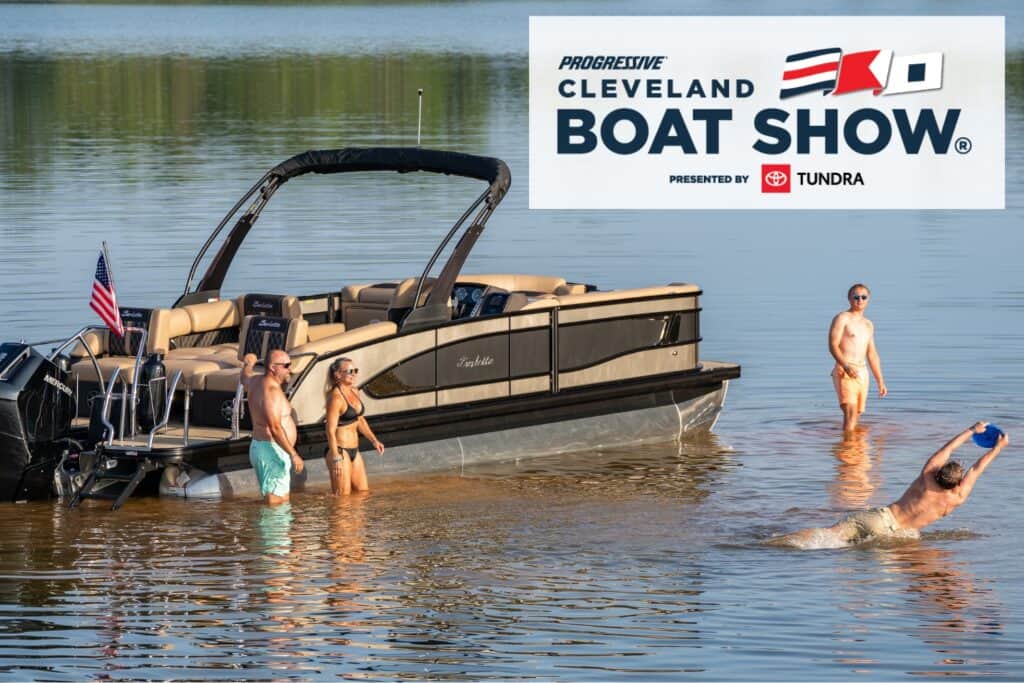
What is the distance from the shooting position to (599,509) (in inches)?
655

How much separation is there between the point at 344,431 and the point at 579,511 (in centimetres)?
186

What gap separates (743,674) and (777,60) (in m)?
46.7

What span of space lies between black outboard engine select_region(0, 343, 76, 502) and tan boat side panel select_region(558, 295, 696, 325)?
170 inches

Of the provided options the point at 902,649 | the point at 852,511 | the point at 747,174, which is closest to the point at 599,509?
the point at 852,511

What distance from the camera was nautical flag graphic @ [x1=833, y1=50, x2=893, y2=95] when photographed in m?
34.9

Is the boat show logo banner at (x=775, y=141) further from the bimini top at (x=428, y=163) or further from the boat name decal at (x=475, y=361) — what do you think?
the boat name decal at (x=475, y=361)

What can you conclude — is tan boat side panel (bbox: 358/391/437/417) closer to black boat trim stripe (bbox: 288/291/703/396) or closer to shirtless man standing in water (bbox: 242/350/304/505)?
black boat trim stripe (bbox: 288/291/703/396)

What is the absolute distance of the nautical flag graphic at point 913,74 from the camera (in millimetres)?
41816

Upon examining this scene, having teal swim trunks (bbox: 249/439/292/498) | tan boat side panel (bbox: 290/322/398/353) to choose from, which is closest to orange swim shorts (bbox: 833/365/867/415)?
tan boat side panel (bbox: 290/322/398/353)

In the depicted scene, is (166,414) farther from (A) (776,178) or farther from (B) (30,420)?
(A) (776,178)

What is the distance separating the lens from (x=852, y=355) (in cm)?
1980

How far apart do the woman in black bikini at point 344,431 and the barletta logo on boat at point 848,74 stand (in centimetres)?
1750

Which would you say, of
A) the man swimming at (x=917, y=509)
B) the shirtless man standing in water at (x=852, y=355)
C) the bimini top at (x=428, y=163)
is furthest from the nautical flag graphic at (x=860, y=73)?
the man swimming at (x=917, y=509)

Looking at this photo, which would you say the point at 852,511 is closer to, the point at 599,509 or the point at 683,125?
the point at 599,509
